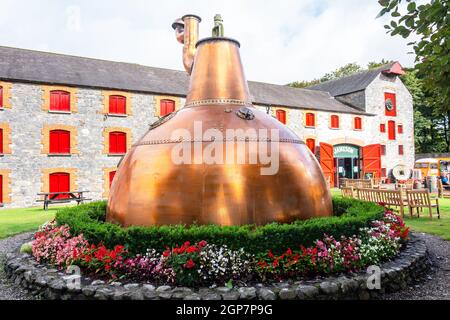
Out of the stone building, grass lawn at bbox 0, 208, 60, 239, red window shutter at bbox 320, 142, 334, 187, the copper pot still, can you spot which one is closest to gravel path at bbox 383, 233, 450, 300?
the copper pot still

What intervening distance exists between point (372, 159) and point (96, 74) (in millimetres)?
25256

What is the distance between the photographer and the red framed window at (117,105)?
21297 millimetres

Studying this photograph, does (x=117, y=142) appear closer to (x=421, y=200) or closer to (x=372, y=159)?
(x=421, y=200)

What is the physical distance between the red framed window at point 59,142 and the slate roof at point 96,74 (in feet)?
9.70

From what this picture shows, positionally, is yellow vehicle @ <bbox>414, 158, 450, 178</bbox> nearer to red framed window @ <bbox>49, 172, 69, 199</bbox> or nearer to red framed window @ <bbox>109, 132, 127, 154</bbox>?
red framed window @ <bbox>109, 132, 127, 154</bbox>

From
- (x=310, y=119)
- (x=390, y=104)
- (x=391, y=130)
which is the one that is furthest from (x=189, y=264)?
(x=390, y=104)

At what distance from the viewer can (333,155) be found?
1188 inches

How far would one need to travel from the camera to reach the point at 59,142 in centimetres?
1998

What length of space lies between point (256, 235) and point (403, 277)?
8.62 ft

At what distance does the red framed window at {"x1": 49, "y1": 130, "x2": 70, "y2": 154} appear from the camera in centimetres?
1983

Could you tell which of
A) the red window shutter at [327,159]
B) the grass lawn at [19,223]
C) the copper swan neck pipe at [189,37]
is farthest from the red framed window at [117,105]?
the red window shutter at [327,159]

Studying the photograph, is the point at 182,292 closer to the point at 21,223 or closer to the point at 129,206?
the point at 129,206

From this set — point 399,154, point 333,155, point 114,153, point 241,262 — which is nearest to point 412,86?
point 399,154

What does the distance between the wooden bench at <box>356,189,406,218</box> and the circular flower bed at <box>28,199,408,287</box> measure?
7034 mm
